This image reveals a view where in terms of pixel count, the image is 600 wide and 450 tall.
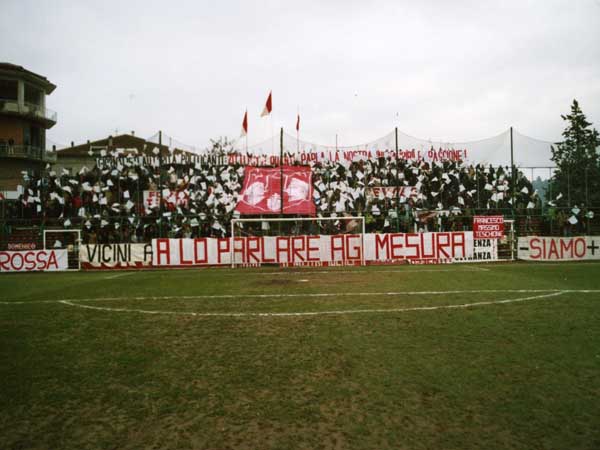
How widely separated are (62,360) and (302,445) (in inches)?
138

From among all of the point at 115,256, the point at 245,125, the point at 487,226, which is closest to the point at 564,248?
the point at 487,226

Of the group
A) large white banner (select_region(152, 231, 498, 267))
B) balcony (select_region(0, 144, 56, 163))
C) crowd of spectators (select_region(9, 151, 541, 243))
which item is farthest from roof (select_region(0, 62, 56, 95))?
large white banner (select_region(152, 231, 498, 267))

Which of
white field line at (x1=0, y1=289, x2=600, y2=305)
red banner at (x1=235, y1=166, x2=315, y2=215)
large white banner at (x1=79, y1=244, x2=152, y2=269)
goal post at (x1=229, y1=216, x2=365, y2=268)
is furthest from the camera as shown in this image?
red banner at (x1=235, y1=166, x2=315, y2=215)

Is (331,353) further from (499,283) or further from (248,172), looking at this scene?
(248,172)

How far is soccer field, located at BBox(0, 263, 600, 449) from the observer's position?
139 inches

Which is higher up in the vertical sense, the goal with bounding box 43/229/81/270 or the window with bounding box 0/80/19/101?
the window with bounding box 0/80/19/101

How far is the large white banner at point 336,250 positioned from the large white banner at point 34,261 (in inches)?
169

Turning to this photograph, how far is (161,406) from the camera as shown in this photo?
4086 millimetres

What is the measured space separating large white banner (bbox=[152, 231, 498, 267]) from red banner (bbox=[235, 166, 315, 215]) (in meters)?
2.47

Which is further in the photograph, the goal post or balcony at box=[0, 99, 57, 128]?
balcony at box=[0, 99, 57, 128]

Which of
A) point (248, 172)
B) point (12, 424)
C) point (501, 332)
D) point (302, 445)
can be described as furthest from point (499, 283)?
point (248, 172)

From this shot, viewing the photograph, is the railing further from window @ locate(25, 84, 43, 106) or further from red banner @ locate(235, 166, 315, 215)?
red banner @ locate(235, 166, 315, 215)

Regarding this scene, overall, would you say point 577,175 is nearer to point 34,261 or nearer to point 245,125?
point 245,125

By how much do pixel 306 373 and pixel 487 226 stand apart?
656 inches
